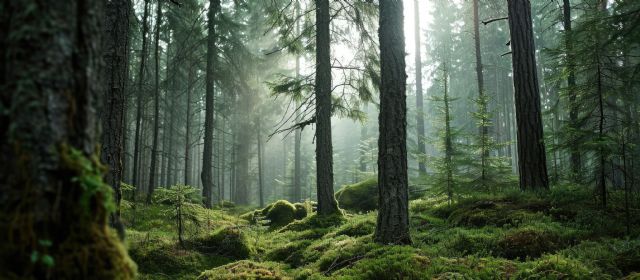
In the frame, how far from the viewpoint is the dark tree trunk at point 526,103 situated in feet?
28.7

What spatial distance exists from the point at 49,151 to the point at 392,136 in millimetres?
5883

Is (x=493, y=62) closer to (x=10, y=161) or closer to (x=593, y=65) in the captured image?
(x=593, y=65)

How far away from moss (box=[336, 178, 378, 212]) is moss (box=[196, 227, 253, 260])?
642 centimetres

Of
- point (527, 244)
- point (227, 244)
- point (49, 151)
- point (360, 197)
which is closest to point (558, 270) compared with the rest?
point (527, 244)

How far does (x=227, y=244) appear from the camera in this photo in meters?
8.08

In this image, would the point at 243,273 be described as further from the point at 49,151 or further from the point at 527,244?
the point at 527,244

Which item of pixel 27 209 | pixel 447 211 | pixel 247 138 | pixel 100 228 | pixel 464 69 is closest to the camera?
pixel 27 209

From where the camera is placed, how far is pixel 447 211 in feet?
31.2

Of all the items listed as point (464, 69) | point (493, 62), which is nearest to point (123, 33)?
point (493, 62)

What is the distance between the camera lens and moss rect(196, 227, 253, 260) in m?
8.00

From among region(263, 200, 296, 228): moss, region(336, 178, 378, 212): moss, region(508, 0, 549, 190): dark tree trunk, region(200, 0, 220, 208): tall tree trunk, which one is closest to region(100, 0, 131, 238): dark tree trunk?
region(263, 200, 296, 228): moss

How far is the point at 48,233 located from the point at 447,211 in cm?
912

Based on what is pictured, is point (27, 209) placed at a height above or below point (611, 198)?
above

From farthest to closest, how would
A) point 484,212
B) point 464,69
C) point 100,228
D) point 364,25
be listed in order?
point 464,69
point 364,25
point 484,212
point 100,228
